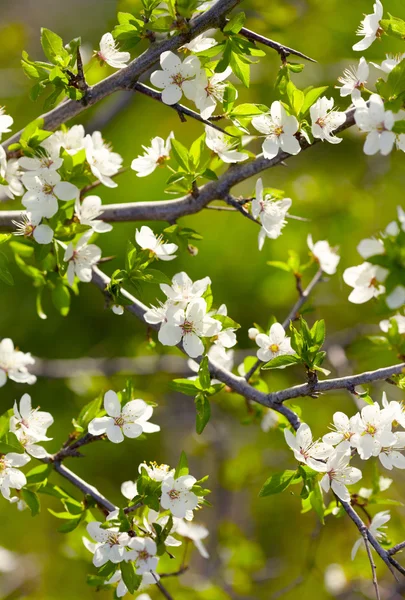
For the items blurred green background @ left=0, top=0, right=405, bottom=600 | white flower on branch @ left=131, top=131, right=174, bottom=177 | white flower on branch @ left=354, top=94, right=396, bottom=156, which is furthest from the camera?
blurred green background @ left=0, top=0, right=405, bottom=600

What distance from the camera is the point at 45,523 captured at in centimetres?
249

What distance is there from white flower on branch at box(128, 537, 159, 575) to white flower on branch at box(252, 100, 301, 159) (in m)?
0.51

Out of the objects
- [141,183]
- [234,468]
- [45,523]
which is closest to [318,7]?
[141,183]

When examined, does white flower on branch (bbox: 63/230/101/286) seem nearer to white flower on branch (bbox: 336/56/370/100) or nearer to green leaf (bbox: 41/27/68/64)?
green leaf (bbox: 41/27/68/64)

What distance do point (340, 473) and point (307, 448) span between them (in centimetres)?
5

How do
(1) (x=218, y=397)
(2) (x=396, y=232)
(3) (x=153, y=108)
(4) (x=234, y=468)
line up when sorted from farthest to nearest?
(3) (x=153, y=108), (4) (x=234, y=468), (1) (x=218, y=397), (2) (x=396, y=232)

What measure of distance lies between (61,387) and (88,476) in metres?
0.39

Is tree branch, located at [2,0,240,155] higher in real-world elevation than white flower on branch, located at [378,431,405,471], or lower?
higher

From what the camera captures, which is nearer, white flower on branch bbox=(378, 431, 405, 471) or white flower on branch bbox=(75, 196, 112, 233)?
white flower on branch bbox=(378, 431, 405, 471)

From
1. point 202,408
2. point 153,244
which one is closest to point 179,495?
point 202,408

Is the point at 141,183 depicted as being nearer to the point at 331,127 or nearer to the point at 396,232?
the point at 331,127

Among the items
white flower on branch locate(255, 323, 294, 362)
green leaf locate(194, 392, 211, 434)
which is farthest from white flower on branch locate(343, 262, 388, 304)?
green leaf locate(194, 392, 211, 434)

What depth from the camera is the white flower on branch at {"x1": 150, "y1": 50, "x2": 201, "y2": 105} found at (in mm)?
764

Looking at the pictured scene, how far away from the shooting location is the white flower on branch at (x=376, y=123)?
69 centimetres
